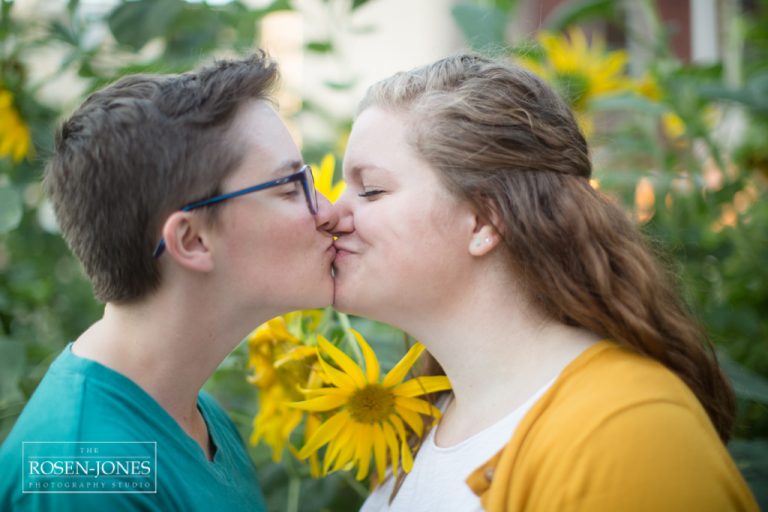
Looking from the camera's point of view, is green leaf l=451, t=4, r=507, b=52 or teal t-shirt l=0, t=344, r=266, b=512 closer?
teal t-shirt l=0, t=344, r=266, b=512

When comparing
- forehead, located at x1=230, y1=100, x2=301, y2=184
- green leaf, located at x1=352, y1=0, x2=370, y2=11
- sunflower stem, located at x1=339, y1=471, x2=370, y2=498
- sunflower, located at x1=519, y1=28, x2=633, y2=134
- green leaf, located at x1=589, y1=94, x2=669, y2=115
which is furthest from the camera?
sunflower, located at x1=519, y1=28, x2=633, y2=134

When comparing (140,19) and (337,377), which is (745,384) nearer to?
(337,377)

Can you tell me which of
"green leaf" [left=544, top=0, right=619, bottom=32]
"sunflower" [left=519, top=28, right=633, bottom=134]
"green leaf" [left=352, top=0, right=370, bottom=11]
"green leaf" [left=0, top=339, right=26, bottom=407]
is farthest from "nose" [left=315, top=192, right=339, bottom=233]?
"green leaf" [left=544, top=0, right=619, bottom=32]

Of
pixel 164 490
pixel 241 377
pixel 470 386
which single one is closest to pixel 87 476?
pixel 164 490

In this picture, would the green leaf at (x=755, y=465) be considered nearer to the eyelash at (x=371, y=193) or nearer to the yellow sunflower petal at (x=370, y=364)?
the yellow sunflower petal at (x=370, y=364)

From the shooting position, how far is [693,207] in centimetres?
205

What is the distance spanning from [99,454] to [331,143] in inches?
59.0

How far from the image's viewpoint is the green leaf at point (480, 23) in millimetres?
1920

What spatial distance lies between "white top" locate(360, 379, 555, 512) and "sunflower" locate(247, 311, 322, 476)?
0.19 meters

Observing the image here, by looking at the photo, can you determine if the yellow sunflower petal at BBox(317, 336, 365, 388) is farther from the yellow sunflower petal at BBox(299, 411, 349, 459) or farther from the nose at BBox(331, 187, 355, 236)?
the nose at BBox(331, 187, 355, 236)

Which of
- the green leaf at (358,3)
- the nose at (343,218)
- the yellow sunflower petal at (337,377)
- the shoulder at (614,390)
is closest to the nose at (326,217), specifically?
the nose at (343,218)

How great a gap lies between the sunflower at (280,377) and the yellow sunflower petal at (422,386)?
0.15m

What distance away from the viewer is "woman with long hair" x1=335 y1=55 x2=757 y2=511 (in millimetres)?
1176

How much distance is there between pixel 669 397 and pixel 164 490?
71 centimetres
